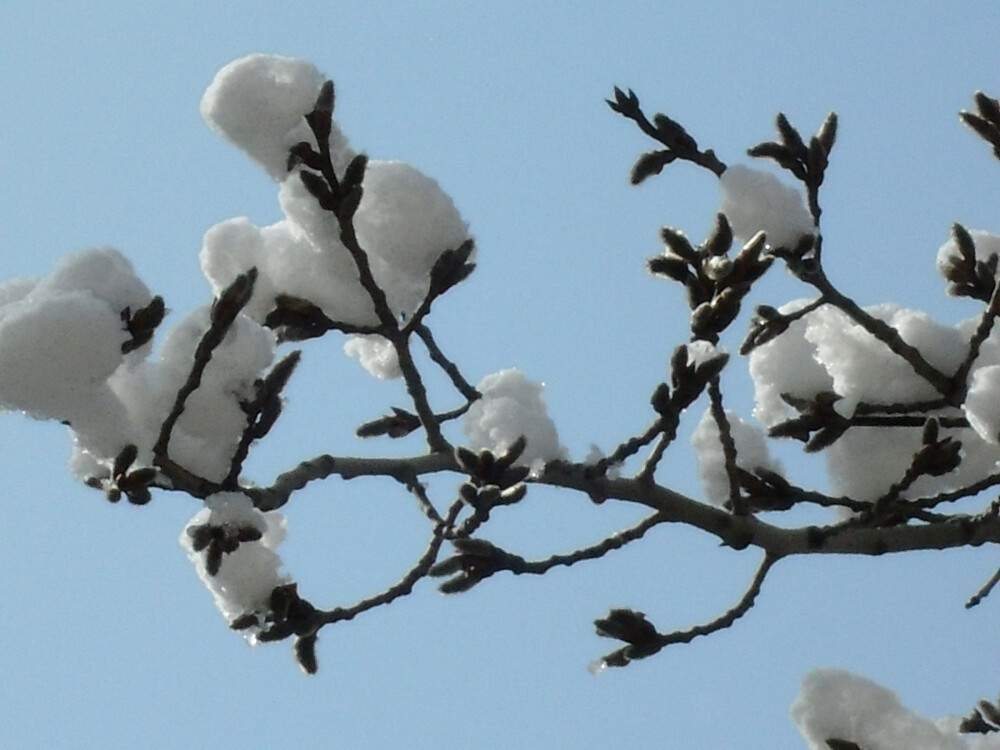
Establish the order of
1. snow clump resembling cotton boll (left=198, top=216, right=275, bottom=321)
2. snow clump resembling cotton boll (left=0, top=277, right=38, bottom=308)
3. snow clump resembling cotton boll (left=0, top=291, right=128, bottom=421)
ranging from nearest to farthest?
snow clump resembling cotton boll (left=0, top=291, right=128, bottom=421) < snow clump resembling cotton boll (left=0, top=277, right=38, bottom=308) < snow clump resembling cotton boll (left=198, top=216, right=275, bottom=321)

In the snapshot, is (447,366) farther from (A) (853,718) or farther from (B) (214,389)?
(A) (853,718)

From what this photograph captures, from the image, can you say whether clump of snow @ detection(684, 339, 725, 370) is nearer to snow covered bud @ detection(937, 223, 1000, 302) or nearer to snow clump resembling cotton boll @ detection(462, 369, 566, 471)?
snow clump resembling cotton boll @ detection(462, 369, 566, 471)

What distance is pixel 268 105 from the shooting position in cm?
225

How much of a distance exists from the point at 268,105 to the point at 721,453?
4.27ft

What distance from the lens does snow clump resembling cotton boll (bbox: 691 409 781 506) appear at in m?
2.75

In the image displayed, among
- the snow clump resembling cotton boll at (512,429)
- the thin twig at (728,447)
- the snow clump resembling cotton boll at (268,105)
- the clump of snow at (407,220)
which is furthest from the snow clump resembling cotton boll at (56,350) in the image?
the thin twig at (728,447)

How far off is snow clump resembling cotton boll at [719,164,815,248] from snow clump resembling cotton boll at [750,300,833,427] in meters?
0.31

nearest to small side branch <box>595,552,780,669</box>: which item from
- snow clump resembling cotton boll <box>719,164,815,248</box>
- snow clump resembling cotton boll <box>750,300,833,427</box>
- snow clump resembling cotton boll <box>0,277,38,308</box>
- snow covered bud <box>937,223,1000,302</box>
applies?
snow clump resembling cotton boll <box>750,300,833,427</box>

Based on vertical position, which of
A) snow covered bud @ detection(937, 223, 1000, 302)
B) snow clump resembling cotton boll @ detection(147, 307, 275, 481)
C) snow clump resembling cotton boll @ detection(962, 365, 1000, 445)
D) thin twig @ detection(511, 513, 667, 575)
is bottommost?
snow clump resembling cotton boll @ detection(962, 365, 1000, 445)

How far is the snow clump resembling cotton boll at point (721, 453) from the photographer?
9.03 ft

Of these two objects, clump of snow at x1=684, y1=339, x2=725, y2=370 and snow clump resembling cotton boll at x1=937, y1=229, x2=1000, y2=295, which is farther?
snow clump resembling cotton boll at x1=937, y1=229, x2=1000, y2=295

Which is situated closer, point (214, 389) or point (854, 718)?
point (214, 389)

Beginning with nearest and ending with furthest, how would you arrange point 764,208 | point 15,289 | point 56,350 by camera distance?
point 56,350
point 15,289
point 764,208

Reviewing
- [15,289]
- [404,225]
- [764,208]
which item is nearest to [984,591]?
[764,208]
